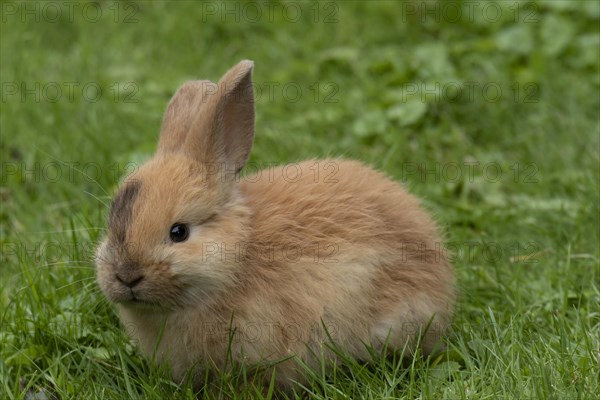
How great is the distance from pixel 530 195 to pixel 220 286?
2.55 metres

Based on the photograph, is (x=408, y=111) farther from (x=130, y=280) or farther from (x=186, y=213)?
(x=130, y=280)

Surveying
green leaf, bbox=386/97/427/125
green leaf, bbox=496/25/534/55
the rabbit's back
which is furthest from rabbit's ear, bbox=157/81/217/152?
green leaf, bbox=496/25/534/55

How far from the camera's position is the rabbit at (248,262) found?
4.03 m

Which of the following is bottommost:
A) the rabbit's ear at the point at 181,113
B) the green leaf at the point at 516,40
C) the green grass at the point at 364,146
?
the green grass at the point at 364,146

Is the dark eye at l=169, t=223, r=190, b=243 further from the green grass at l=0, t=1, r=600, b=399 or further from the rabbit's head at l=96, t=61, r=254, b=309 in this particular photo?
the green grass at l=0, t=1, r=600, b=399

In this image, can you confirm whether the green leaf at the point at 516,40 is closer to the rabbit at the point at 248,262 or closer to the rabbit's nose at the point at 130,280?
the rabbit at the point at 248,262

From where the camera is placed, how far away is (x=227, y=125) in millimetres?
4387

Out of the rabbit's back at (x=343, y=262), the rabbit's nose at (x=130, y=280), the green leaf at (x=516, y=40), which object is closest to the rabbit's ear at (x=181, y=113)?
the rabbit's back at (x=343, y=262)

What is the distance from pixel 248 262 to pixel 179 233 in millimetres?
326

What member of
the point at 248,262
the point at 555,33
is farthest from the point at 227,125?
the point at 555,33

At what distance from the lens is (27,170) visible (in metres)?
6.30

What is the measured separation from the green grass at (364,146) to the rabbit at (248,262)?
145 mm

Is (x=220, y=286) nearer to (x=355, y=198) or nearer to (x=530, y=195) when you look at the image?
(x=355, y=198)

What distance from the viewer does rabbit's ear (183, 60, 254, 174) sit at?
4.24m
